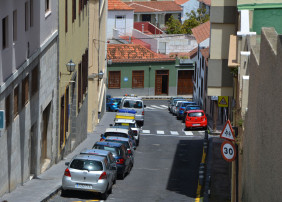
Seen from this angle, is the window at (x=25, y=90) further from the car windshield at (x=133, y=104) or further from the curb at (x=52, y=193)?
the car windshield at (x=133, y=104)

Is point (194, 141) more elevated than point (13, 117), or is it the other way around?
point (13, 117)

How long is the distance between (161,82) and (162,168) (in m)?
48.1

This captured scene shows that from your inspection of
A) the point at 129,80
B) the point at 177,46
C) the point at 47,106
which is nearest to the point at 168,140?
the point at 47,106

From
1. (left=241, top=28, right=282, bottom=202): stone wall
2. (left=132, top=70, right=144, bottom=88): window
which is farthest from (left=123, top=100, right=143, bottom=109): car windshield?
(left=241, top=28, right=282, bottom=202): stone wall

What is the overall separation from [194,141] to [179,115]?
49.5 ft

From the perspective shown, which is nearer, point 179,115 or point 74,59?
point 74,59

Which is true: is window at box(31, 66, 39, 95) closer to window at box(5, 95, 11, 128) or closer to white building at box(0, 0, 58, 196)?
white building at box(0, 0, 58, 196)

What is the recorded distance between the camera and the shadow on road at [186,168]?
1208 inches

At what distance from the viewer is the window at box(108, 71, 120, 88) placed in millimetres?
82869

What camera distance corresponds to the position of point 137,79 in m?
83.5

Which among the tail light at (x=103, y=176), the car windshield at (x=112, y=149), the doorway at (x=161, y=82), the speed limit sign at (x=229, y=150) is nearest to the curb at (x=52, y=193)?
the tail light at (x=103, y=176)

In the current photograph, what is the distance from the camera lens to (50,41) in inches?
1225

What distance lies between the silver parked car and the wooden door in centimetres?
6002

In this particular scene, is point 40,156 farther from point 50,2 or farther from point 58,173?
point 50,2
